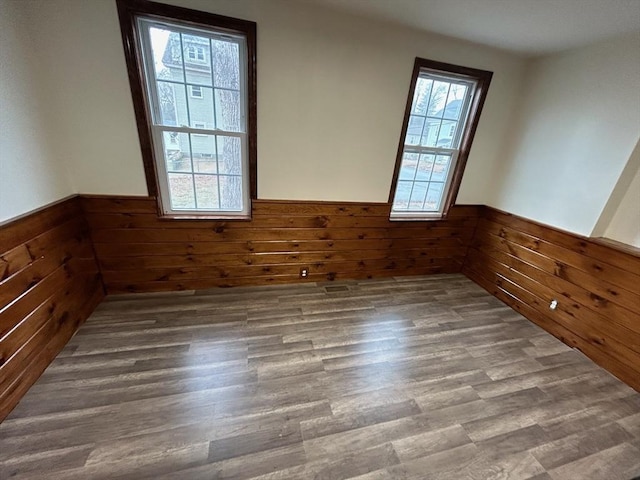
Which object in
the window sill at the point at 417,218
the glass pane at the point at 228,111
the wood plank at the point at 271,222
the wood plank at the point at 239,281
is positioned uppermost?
the glass pane at the point at 228,111

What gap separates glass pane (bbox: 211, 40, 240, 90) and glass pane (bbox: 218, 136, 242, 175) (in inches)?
16.0

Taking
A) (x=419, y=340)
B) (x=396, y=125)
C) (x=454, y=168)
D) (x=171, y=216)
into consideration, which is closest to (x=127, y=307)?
Result: (x=171, y=216)

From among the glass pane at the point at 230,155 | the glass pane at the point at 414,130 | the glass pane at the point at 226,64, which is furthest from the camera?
the glass pane at the point at 414,130

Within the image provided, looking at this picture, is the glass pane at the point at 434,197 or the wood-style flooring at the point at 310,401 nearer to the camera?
the wood-style flooring at the point at 310,401

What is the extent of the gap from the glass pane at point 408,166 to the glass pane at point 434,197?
31 centimetres

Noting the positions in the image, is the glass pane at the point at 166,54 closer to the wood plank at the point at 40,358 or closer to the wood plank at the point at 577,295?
the wood plank at the point at 40,358

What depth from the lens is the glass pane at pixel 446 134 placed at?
2.69 metres

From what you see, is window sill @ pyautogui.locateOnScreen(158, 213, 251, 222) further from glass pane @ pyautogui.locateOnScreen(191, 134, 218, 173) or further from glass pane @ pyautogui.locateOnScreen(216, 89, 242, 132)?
glass pane @ pyautogui.locateOnScreen(216, 89, 242, 132)

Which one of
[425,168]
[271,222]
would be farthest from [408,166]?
[271,222]

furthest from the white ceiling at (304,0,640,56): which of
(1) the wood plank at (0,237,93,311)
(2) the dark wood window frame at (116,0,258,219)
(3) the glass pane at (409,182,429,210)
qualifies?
(1) the wood plank at (0,237,93,311)

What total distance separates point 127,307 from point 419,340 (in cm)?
251

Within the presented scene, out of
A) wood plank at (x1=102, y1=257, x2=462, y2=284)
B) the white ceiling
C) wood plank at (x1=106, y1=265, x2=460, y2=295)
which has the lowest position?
wood plank at (x1=106, y1=265, x2=460, y2=295)

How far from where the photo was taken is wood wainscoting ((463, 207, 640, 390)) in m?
1.91

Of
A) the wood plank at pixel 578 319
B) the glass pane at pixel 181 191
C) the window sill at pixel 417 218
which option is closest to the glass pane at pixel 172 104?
the glass pane at pixel 181 191
